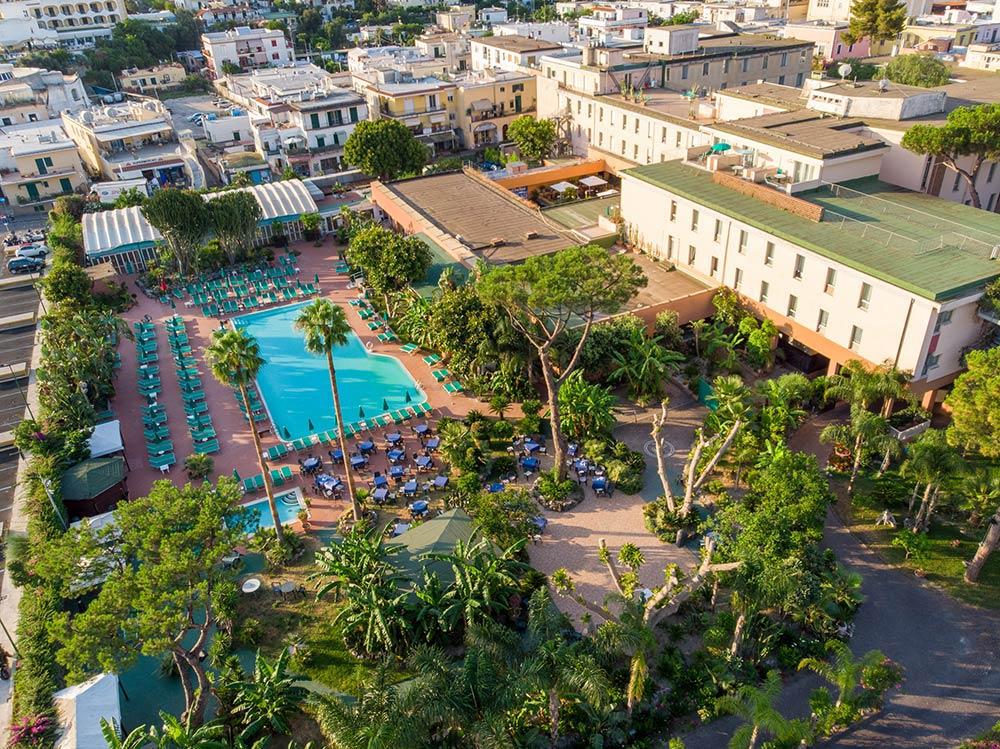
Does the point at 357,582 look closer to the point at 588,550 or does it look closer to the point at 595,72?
the point at 588,550

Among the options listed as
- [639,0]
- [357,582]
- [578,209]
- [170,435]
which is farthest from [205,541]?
[639,0]

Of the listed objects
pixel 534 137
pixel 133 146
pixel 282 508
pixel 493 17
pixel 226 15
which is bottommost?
pixel 282 508

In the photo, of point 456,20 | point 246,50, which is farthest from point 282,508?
point 456,20

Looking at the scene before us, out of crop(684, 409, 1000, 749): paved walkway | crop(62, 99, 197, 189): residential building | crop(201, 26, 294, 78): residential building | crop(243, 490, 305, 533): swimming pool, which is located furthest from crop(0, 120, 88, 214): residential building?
crop(684, 409, 1000, 749): paved walkway

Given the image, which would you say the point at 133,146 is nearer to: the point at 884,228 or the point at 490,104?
the point at 490,104

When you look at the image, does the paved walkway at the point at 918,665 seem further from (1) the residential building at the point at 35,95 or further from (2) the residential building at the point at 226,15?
(2) the residential building at the point at 226,15
